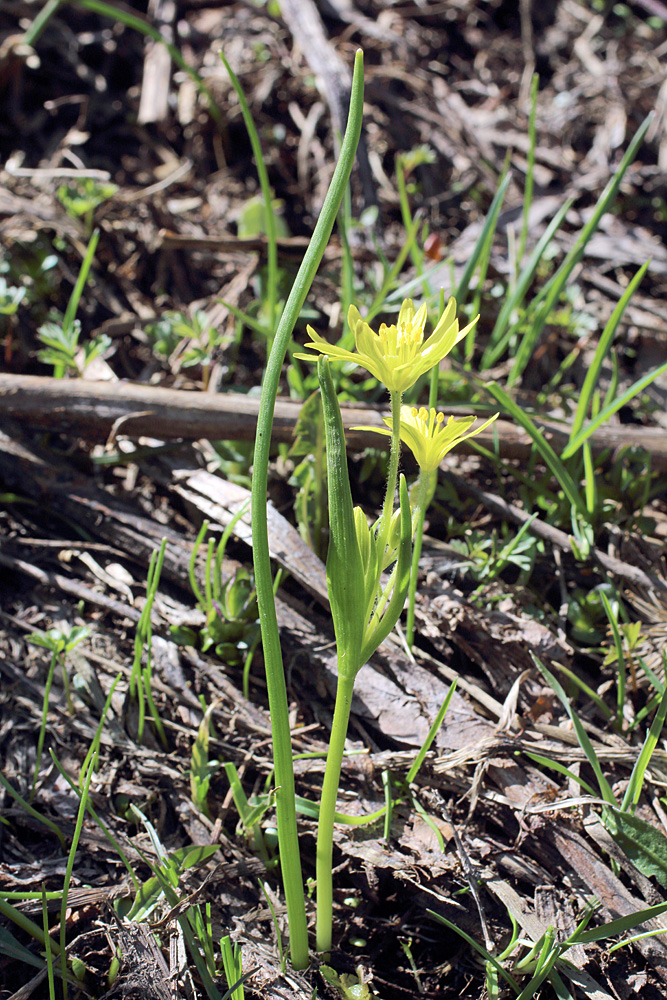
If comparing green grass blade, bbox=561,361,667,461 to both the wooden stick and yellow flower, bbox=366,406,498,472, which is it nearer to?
the wooden stick

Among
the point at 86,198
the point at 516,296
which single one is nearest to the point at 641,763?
the point at 516,296

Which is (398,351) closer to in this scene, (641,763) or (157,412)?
(641,763)

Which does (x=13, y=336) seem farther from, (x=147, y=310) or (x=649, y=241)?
(x=649, y=241)

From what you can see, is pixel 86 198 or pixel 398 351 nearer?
pixel 398 351

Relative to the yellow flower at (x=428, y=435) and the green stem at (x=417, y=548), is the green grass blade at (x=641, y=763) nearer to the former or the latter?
the green stem at (x=417, y=548)

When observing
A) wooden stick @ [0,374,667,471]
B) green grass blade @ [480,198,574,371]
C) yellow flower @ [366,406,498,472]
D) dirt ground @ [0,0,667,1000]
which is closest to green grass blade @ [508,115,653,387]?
green grass blade @ [480,198,574,371]
